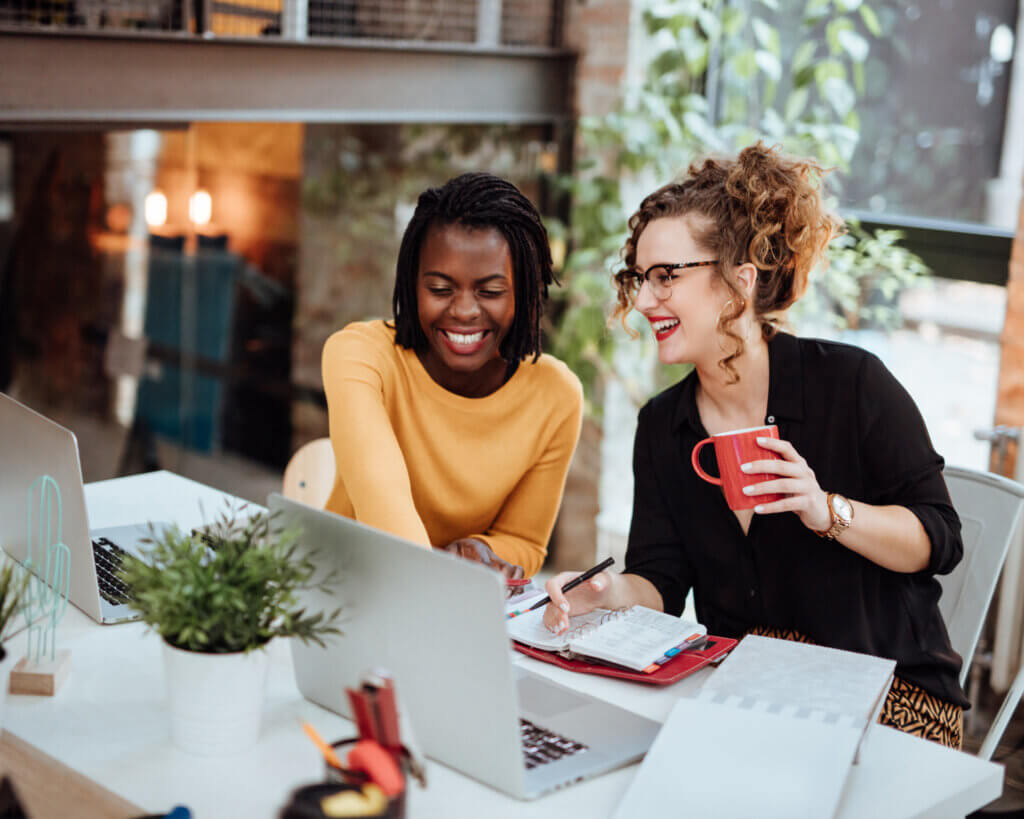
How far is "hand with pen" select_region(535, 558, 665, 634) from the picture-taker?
164 cm

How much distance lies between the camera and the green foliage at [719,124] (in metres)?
3.62

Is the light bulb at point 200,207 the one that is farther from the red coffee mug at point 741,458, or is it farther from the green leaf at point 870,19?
the red coffee mug at point 741,458

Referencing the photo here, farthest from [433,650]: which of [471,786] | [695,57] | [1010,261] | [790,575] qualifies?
[695,57]

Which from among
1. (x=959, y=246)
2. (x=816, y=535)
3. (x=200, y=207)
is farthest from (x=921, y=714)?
(x=200, y=207)

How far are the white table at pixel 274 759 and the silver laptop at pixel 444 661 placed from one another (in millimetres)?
31

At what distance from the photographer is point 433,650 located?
122cm

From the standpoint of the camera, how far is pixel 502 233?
1909mm

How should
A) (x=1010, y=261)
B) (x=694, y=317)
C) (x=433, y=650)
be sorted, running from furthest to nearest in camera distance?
(x=1010, y=261)
(x=694, y=317)
(x=433, y=650)

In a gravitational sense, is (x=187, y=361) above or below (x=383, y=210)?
below

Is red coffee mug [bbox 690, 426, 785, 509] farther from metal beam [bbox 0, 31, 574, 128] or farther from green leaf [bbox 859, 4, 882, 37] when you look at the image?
green leaf [bbox 859, 4, 882, 37]

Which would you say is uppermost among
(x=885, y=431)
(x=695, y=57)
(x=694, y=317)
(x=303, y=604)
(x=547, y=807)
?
(x=695, y=57)

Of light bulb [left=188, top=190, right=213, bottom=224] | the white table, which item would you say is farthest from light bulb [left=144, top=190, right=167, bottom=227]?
the white table

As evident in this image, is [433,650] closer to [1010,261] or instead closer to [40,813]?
[40,813]

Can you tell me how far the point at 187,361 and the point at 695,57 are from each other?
6.71 feet
